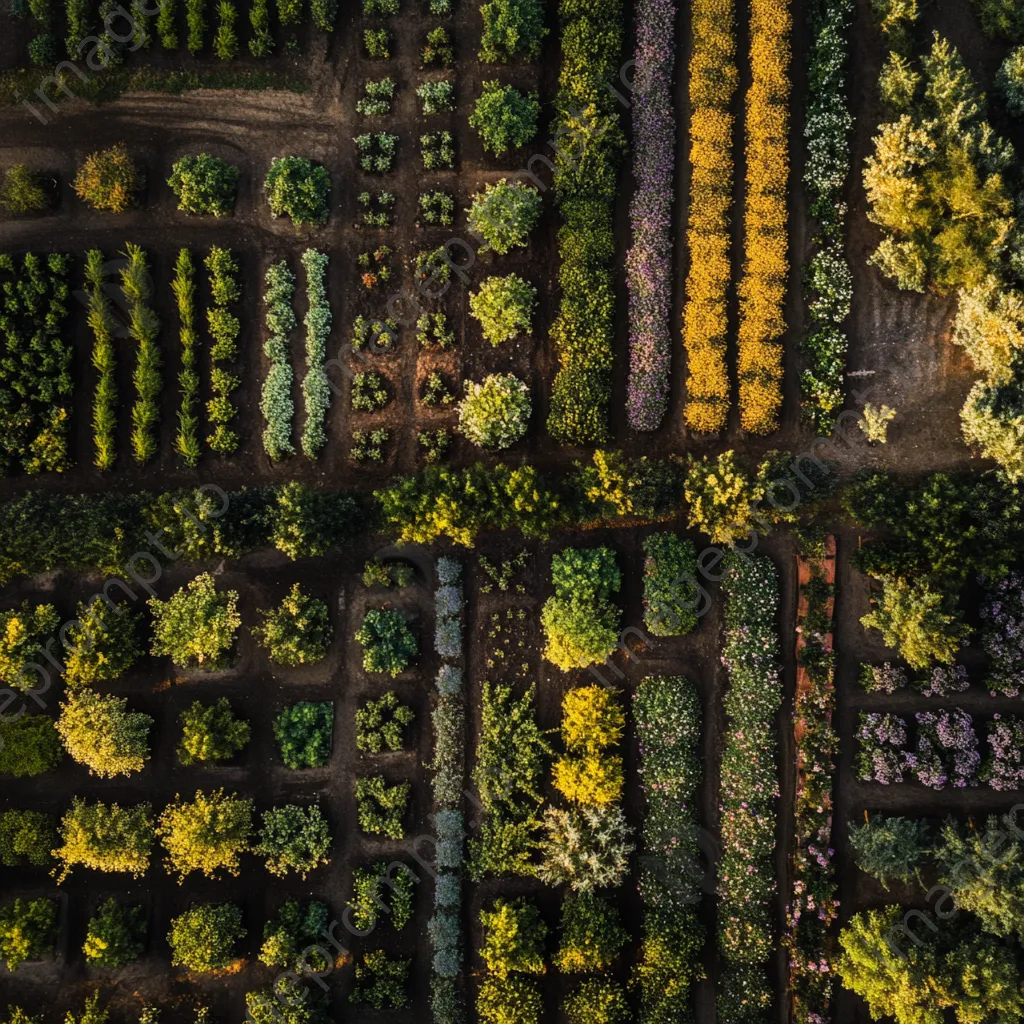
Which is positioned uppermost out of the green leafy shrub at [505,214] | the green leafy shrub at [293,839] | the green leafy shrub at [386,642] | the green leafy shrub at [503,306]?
the green leafy shrub at [505,214]

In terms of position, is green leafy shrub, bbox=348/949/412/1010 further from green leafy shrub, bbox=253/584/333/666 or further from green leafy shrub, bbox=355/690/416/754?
green leafy shrub, bbox=253/584/333/666

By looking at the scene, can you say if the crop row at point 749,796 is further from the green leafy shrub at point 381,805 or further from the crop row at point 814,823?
the green leafy shrub at point 381,805

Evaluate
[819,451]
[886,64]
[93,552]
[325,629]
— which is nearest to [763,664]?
[819,451]

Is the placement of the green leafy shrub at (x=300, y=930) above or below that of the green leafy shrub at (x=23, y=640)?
below

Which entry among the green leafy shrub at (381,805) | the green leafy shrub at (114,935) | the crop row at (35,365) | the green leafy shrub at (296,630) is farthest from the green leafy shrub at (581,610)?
the crop row at (35,365)

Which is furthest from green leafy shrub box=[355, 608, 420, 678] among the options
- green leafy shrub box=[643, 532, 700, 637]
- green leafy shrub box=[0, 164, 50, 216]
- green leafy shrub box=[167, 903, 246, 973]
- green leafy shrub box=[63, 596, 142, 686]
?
green leafy shrub box=[0, 164, 50, 216]

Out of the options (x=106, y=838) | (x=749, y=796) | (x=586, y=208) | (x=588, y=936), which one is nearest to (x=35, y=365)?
(x=106, y=838)
